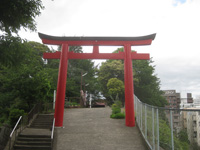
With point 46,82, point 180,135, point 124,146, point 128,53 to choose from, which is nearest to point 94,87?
point 46,82

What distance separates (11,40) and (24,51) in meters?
0.62

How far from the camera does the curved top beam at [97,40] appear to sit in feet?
36.4

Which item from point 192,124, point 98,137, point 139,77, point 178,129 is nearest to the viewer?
point 192,124

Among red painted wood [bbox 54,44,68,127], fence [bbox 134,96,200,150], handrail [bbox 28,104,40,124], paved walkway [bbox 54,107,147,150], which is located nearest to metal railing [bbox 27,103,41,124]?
handrail [bbox 28,104,40,124]

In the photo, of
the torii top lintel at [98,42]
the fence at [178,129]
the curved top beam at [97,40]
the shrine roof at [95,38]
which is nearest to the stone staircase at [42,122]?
the torii top lintel at [98,42]

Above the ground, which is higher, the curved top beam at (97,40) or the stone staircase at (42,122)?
the curved top beam at (97,40)

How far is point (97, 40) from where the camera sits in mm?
11250

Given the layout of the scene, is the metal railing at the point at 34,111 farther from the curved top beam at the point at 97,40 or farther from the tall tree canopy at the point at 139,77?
the tall tree canopy at the point at 139,77

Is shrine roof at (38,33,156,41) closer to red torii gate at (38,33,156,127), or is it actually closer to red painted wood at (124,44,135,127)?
red torii gate at (38,33,156,127)

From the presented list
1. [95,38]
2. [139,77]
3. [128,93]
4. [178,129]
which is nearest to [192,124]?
[178,129]

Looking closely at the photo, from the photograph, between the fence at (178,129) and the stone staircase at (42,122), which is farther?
the stone staircase at (42,122)

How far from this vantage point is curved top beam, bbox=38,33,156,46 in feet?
36.4

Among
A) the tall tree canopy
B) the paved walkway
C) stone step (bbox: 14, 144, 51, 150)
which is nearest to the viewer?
the paved walkway

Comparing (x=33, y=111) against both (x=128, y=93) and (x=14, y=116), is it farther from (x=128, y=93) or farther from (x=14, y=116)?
(x=128, y=93)
